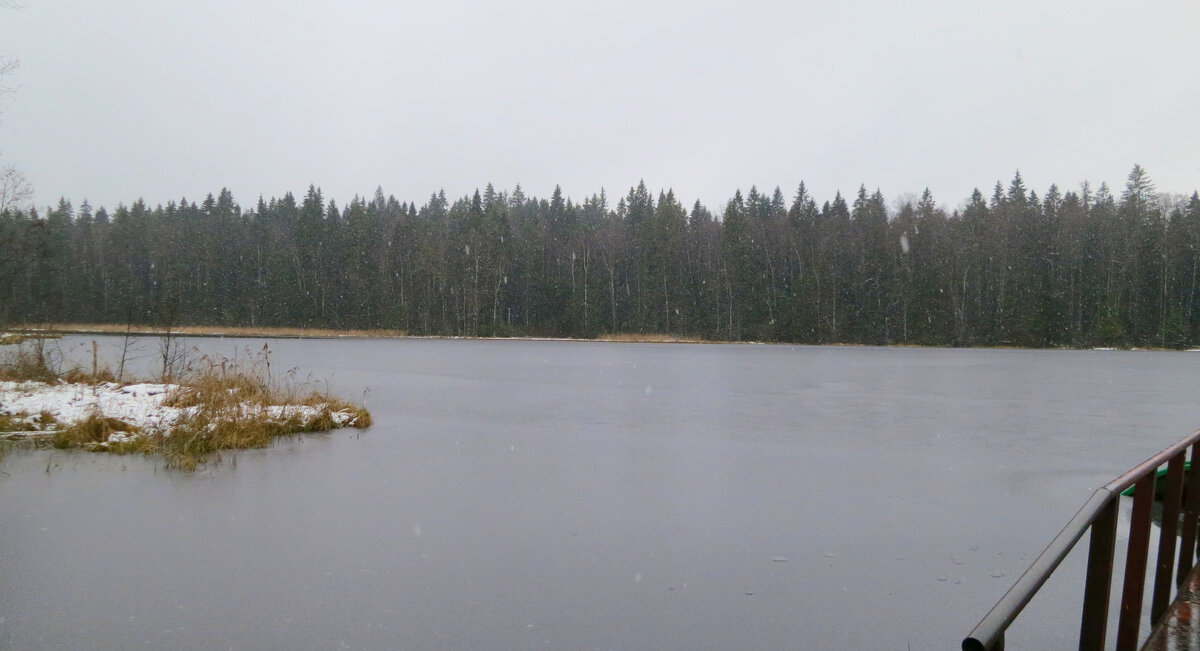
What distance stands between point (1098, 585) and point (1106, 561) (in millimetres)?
115

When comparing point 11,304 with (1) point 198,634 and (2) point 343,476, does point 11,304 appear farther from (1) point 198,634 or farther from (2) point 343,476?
(1) point 198,634

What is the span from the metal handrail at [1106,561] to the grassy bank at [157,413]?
9.99m

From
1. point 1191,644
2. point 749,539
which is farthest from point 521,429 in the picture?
point 1191,644

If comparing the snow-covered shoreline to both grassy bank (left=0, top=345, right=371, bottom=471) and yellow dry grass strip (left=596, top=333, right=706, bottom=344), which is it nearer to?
grassy bank (left=0, top=345, right=371, bottom=471)

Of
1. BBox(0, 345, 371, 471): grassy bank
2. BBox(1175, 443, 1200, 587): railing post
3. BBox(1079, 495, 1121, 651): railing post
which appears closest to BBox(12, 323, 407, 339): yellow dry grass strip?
BBox(0, 345, 371, 471): grassy bank

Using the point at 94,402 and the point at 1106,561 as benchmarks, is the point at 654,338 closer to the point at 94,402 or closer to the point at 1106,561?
the point at 94,402

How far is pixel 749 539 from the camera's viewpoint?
6.59m

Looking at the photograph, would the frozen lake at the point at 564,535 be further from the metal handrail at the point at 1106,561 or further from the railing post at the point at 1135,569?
the railing post at the point at 1135,569

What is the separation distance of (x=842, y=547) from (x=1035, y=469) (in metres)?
4.95

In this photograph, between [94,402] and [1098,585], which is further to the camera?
[94,402]

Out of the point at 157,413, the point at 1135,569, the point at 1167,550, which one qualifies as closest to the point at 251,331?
the point at 157,413

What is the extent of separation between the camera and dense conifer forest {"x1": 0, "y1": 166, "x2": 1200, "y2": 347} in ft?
183

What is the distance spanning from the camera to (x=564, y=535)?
665 cm

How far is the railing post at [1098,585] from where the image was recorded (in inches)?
97.2
